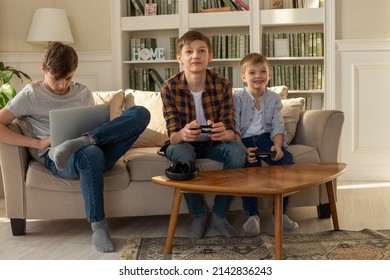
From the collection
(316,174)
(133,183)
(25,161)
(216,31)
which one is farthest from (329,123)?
(216,31)

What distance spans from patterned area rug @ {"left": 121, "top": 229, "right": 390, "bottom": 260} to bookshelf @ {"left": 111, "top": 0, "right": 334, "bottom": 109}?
2.14 metres

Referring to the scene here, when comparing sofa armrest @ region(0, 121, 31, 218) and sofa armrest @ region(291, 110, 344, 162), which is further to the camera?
sofa armrest @ region(291, 110, 344, 162)

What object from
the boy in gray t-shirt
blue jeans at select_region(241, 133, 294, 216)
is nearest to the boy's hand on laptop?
the boy in gray t-shirt

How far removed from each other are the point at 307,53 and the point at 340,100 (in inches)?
17.3

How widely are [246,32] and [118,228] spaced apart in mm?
2479

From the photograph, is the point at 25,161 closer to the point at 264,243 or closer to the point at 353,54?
the point at 264,243

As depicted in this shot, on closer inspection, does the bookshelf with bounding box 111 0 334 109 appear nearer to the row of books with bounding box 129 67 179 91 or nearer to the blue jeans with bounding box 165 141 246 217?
the row of books with bounding box 129 67 179 91

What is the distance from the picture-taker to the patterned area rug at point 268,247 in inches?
104

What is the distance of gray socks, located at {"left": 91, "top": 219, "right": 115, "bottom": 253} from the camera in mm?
2803

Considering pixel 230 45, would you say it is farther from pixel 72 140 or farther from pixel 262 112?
pixel 72 140

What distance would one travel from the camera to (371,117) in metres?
4.88

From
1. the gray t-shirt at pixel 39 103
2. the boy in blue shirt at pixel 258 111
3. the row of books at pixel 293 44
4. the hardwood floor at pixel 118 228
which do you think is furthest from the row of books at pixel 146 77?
the gray t-shirt at pixel 39 103

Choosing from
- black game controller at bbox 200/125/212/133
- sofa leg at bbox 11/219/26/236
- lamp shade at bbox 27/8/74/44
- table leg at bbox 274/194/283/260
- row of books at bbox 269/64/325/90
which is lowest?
sofa leg at bbox 11/219/26/236

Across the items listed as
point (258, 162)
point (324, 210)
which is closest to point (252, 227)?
point (258, 162)
